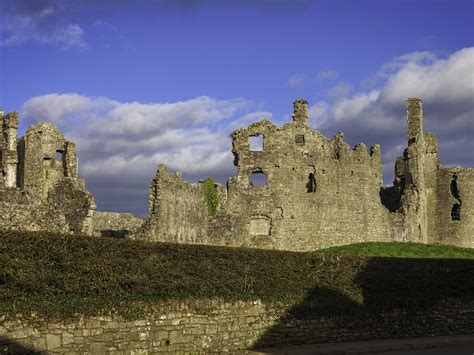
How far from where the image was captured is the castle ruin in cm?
4072

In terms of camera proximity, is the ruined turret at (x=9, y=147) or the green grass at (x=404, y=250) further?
the green grass at (x=404, y=250)

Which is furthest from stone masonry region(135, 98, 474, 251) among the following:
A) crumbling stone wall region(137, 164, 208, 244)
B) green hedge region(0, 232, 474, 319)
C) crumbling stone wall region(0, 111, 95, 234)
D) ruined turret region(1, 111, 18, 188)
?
green hedge region(0, 232, 474, 319)

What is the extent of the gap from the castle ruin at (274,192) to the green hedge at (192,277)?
1332cm

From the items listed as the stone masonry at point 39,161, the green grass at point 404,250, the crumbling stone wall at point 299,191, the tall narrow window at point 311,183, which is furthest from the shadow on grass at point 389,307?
the tall narrow window at point 311,183

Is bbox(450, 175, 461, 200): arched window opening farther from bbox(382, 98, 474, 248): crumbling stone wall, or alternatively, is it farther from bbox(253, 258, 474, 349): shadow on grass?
bbox(253, 258, 474, 349): shadow on grass

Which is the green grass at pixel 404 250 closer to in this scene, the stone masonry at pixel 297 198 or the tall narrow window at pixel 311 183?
the stone masonry at pixel 297 198

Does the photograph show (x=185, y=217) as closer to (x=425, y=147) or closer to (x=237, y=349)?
(x=237, y=349)

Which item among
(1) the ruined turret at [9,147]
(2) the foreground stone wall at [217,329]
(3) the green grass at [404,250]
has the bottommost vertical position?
(2) the foreground stone wall at [217,329]

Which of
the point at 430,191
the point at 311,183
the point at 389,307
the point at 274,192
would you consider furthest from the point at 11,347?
the point at 430,191

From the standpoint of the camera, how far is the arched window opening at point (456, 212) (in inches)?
2228

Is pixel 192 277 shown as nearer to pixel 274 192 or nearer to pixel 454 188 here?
pixel 274 192

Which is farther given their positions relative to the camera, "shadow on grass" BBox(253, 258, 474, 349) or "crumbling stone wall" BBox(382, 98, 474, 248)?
"crumbling stone wall" BBox(382, 98, 474, 248)

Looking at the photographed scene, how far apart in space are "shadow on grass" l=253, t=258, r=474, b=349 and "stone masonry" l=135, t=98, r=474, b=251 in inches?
562

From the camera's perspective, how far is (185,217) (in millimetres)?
40125
